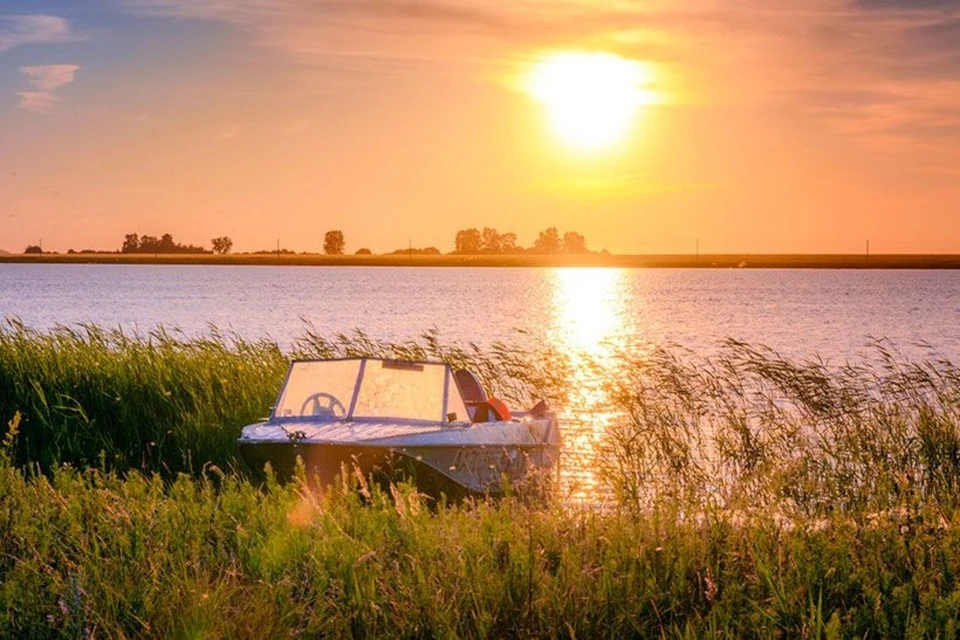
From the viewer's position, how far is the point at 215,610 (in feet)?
24.5

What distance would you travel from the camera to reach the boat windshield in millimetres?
15508

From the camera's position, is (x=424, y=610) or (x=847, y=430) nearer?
(x=424, y=610)

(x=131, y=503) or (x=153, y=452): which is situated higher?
(x=131, y=503)

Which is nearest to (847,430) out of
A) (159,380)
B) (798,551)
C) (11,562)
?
(798,551)

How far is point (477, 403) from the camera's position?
16641 mm

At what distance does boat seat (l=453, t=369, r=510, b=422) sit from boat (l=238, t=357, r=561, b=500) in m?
0.03

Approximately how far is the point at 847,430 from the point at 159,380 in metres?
11.5

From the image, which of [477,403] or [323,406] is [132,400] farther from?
[477,403]

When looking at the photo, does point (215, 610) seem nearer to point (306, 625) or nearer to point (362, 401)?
point (306, 625)

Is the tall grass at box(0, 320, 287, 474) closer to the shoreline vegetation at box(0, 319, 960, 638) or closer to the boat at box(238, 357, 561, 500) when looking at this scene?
the boat at box(238, 357, 561, 500)

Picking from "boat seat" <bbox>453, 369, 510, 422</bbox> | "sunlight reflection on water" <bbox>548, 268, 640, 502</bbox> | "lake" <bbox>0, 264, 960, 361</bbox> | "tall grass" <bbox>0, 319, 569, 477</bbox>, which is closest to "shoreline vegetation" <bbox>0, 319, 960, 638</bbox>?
"sunlight reflection on water" <bbox>548, 268, 640, 502</bbox>

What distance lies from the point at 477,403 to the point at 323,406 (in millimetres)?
2234

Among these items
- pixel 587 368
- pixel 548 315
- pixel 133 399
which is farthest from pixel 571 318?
pixel 133 399

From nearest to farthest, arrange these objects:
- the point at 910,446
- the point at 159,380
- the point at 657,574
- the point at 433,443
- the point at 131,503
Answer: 1. the point at 657,574
2. the point at 131,503
3. the point at 433,443
4. the point at 910,446
5. the point at 159,380
